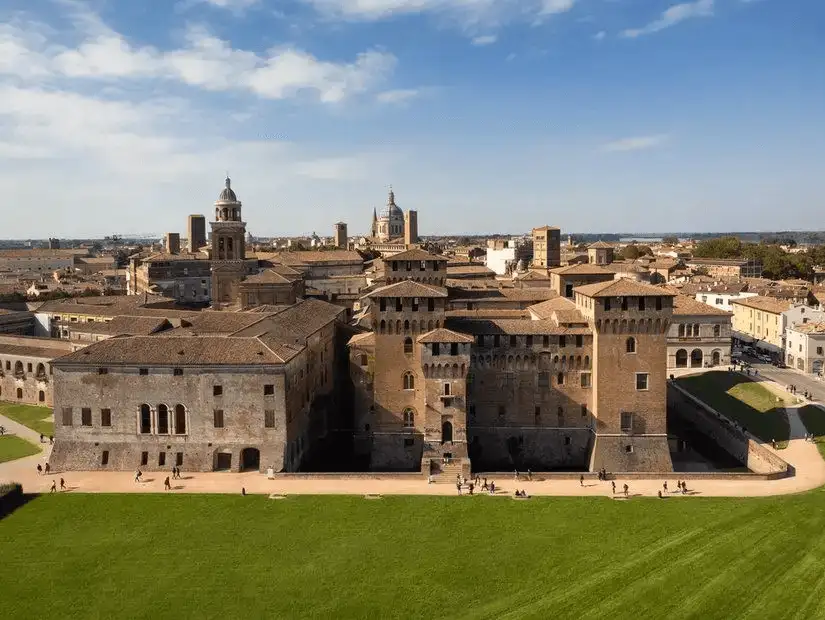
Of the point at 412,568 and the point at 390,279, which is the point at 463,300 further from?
the point at 412,568

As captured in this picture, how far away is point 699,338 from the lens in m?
81.4

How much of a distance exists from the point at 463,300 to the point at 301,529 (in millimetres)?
34360

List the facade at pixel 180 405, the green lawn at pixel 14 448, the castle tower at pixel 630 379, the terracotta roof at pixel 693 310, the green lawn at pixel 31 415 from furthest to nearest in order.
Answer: the terracotta roof at pixel 693 310 < the green lawn at pixel 31 415 < the green lawn at pixel 14 448 < the castle tower at pixel 630 379 < the facade at pixel 180 405

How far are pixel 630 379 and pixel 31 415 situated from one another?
2034 inches

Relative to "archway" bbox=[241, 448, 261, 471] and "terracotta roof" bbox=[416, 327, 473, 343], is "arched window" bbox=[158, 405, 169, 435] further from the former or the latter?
"terracotta roof" bbox=[416, 327, 473, 343]

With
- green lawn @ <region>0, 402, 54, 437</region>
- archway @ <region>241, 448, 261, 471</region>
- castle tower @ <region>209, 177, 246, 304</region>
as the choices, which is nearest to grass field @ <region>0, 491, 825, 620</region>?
archway @ <region>241, 448, 261, 471</region>

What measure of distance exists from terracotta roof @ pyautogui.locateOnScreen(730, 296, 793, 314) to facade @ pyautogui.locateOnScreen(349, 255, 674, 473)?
46.5 meters

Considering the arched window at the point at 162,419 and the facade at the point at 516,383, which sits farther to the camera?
the facade at the point at 516,383

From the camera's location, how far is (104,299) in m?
93.9

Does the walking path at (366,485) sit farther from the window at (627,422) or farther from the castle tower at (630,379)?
the window at (627,422)

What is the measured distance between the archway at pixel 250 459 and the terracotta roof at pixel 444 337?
44.0 ft

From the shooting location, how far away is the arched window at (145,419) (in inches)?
1940

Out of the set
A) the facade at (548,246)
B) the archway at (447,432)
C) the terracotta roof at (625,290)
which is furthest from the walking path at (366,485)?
the facade at (548,246)

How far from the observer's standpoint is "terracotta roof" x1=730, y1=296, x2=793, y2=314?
90206 mm
